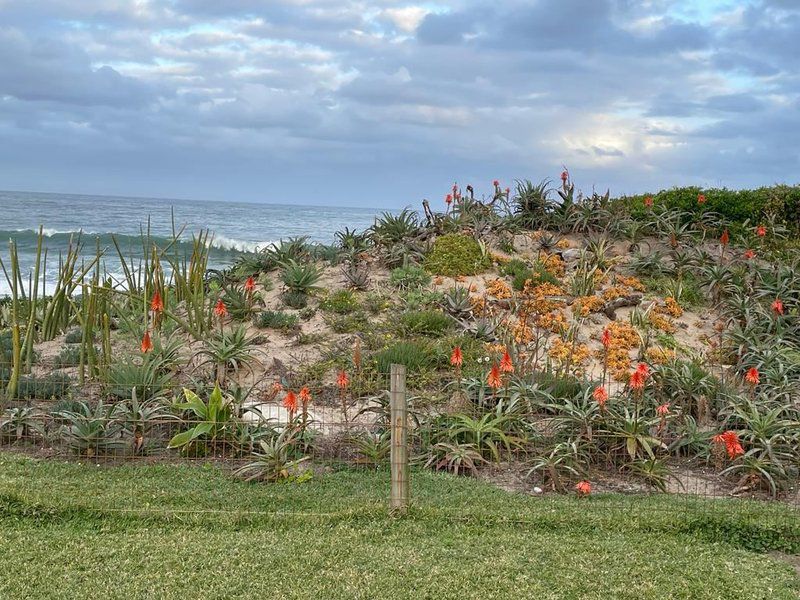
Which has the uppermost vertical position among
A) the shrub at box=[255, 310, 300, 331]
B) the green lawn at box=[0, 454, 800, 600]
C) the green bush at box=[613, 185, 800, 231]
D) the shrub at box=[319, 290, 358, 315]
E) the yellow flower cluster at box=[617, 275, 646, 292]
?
the green bush at box=[613, 185, 800, 231]

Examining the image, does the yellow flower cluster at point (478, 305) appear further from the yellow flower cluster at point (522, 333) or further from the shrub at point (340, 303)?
the shrub at point (340, 303)

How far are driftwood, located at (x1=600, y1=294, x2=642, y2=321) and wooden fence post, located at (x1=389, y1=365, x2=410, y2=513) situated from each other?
17.1 feet

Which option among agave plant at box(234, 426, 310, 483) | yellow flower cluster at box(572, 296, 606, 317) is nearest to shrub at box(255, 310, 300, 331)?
agave plant at box(234, 426, 310, 483)

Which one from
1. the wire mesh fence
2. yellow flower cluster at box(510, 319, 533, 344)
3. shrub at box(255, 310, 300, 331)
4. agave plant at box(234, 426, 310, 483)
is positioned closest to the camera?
agave plant at box(234, 426, 310, 483)

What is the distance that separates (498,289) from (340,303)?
6.64 ft

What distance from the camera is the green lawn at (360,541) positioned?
434 cm

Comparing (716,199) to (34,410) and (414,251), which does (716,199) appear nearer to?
(414,251)

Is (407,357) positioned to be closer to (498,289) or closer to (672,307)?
(498,289)

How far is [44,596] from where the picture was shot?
4168mm

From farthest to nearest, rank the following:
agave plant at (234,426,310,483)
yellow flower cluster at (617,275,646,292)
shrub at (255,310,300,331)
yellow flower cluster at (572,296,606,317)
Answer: yellow flower cluster at (617,275,646,292), yellow flower cluster at (572,296,606,317), shrub at (255,310,300,331), agave plant at (234,426,310,483)

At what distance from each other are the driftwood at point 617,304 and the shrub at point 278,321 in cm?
377

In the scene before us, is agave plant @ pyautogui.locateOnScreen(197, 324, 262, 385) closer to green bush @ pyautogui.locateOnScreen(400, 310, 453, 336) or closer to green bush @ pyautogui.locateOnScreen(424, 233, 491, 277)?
green bush @ pyautogui.locateOnScreen(400, 310, 453, 336)

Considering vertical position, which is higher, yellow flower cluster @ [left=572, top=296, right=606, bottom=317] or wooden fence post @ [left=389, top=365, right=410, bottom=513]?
yellow flower cluster @ [left=572, top=296, right=606, bottom=317]

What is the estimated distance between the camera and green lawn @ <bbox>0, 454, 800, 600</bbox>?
434 cm
